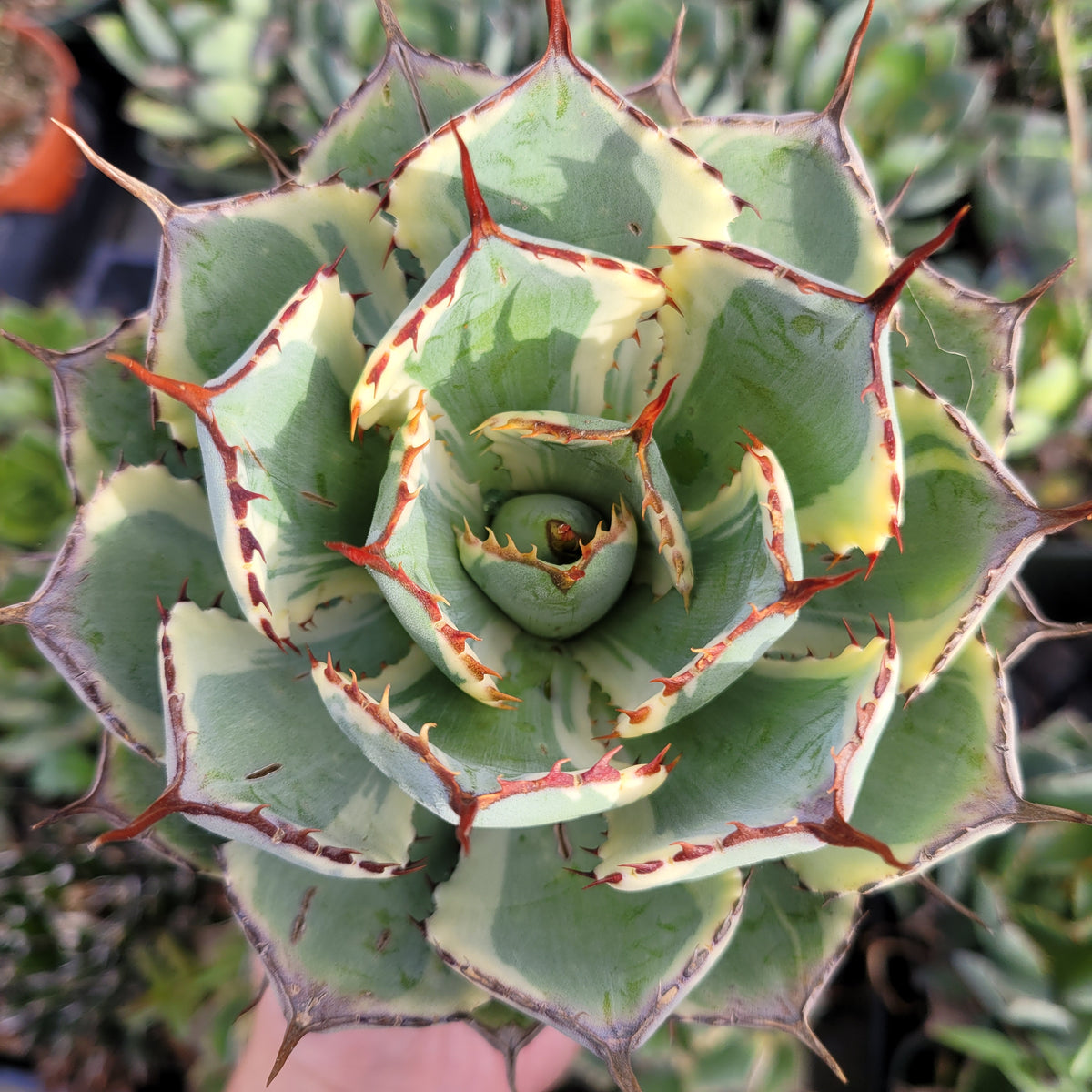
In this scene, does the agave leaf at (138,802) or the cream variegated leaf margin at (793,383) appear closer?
the cream variegated leaf margin at (793,383)

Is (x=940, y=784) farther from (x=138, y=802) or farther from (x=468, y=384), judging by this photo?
(x=138, y=802)

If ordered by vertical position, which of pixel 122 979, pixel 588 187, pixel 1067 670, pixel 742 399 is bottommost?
pixel 122 979

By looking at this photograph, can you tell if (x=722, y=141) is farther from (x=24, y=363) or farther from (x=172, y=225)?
(x=24, y=363)

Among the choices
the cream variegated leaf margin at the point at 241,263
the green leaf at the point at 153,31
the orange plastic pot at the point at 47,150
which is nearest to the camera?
the cream variegated leaf margin at the point at 241,263

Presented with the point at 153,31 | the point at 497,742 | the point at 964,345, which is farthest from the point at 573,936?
the point at 153,31

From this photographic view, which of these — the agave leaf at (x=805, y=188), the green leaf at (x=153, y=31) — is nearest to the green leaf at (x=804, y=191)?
the agave leaf at (x=805, y=188)

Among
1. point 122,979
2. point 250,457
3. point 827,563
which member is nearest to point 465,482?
point 250,457

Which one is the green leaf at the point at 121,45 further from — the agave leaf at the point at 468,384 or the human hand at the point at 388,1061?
the human hand at the point at 388,1061
